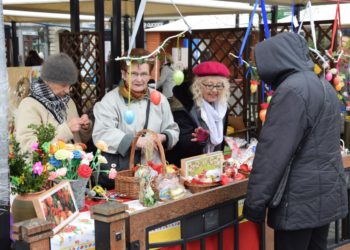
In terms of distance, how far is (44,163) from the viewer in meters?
1.95

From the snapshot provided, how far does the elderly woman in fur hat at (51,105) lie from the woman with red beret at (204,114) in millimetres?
579

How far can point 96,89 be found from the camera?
4.55m

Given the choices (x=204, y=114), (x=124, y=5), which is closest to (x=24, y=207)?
(x=204, y=114)

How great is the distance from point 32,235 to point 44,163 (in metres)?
0.51

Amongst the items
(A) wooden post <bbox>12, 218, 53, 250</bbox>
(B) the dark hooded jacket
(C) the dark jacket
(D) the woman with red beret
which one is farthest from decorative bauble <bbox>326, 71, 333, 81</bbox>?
(A) wooden post <bbox>12, 218, 53, 250</bbox>

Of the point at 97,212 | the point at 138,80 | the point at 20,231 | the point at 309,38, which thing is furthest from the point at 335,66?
the point at 20,231

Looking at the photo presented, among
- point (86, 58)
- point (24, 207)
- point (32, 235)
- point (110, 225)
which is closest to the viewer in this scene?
point (32, 235)

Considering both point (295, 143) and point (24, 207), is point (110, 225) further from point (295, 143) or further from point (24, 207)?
point (295, 143)

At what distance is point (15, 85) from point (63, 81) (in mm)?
2421

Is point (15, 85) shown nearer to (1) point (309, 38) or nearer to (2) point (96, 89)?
(2) point (96, 89)

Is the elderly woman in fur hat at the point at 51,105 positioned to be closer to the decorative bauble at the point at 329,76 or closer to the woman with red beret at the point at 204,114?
the woman with red beret at the point at 204,114

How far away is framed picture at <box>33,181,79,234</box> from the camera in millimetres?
1776

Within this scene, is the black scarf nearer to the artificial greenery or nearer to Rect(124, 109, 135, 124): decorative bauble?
Rect(124, 109, 135, 124): decorative bauble

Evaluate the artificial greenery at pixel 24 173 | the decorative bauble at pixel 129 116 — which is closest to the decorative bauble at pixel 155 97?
the decorative bauble at pixel 129 116
